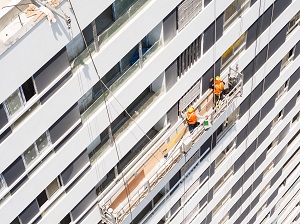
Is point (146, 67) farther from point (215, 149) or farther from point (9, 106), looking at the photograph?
point (215, 149)

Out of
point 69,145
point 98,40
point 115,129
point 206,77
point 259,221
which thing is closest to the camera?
point 98,40

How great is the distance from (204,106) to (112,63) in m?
7.93

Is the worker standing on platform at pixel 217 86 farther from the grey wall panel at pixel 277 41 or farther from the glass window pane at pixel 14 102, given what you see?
the glass window pane at pixel 14 102

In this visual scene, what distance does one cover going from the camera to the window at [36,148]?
2013 cm

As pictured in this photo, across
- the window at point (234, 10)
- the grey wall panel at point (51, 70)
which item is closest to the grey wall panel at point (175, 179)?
the window at point (234, 10)

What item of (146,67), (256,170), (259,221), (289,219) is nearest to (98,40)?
(146,67)

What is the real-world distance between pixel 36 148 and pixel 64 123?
4.28 feet

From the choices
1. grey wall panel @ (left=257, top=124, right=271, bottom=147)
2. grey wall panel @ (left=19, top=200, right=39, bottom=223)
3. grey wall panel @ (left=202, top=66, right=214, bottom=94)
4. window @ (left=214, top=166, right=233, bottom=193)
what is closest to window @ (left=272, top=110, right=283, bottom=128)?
grey wall panel @ (left=257, top=124, right=271, bottom=147)

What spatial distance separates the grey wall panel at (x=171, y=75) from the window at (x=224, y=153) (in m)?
9.44

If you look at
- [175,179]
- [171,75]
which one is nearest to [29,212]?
[171,75]

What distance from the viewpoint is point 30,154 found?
20.3 metres

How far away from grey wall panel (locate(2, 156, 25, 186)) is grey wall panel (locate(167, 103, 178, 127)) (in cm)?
776

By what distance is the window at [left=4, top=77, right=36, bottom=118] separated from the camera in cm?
1820

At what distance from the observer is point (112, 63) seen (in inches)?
807
